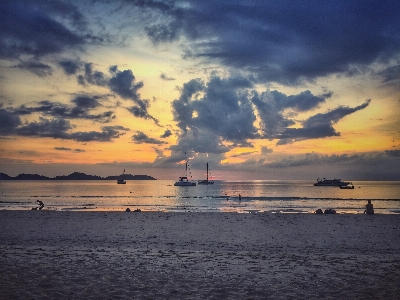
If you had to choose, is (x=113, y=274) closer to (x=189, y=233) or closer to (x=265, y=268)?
(x=265, y=268)

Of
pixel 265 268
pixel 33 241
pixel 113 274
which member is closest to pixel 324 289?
pixel 265 268

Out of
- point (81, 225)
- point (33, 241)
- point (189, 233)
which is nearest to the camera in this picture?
point (33, 241)

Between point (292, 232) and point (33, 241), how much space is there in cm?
1738

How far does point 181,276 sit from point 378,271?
23.8 ft

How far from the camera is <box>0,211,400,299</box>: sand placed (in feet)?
33.2

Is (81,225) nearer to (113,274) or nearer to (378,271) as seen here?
(113,274)

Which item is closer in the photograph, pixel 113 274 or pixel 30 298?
pixel 30 298

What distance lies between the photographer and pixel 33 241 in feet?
66.6

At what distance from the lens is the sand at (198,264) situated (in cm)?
1011

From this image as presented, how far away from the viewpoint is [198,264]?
46.3ft

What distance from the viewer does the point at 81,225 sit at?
96.5 feet

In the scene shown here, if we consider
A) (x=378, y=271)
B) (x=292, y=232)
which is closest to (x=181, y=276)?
(x=378, y=271)

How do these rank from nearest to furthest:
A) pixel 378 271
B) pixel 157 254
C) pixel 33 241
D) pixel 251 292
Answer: pixel 251 292, pixel 378 271, pixel 157 254, pixel 33 241

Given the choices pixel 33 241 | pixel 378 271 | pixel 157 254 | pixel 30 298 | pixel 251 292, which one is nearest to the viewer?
pixel 30 298
